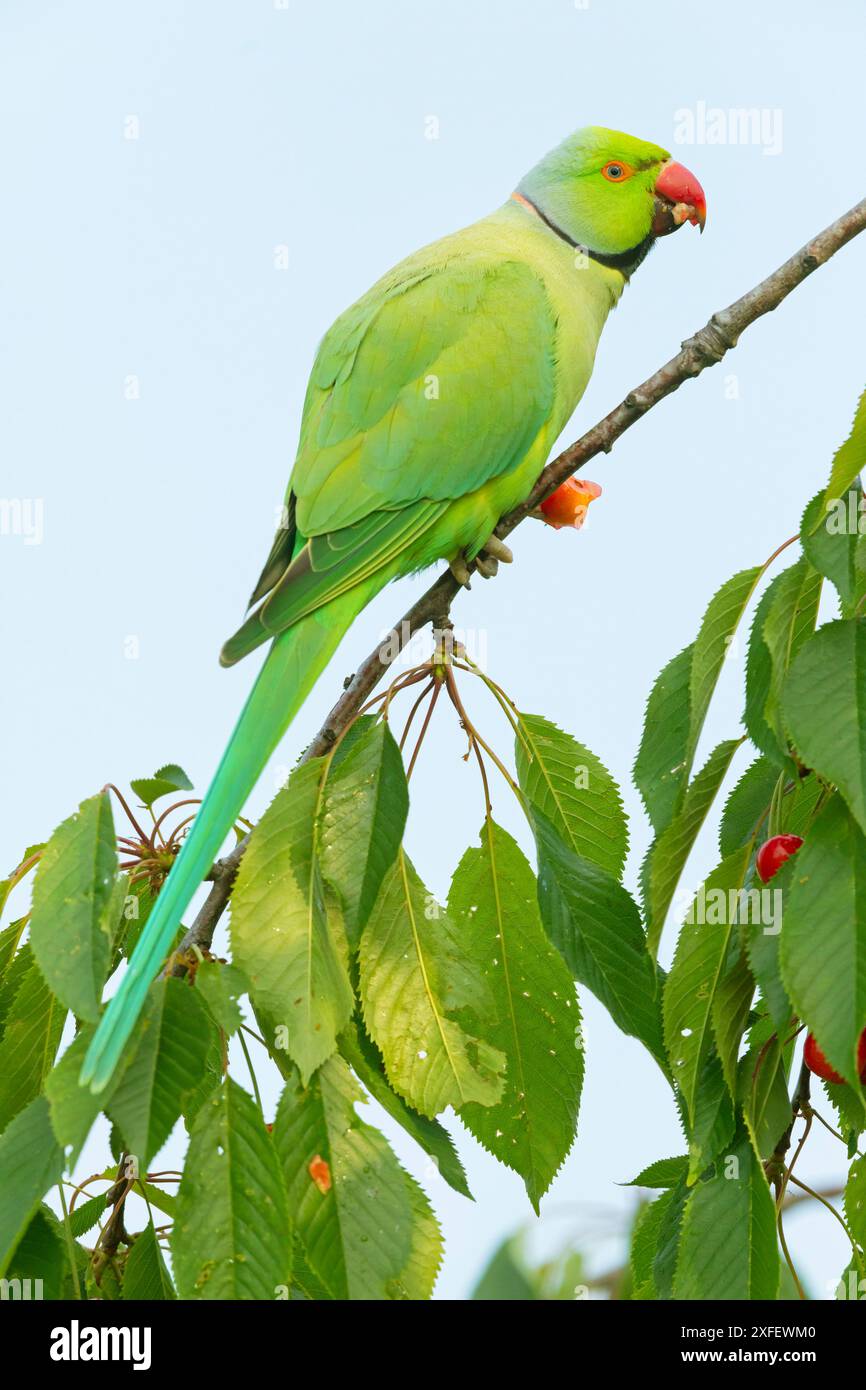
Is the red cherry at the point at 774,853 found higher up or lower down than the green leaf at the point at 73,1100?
higher up

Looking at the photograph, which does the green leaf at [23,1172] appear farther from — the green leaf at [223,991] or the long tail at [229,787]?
the green leaf at [223,991]

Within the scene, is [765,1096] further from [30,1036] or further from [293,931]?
[30,1036]

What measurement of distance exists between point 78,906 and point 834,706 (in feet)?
3.55

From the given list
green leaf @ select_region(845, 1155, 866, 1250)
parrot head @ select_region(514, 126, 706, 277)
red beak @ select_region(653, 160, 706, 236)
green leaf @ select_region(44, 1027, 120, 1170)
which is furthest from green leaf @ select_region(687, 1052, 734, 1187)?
red beak @ select_region(653, 160, 706, 236)

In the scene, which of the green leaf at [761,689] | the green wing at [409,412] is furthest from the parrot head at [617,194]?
the green leaf at [761,689]

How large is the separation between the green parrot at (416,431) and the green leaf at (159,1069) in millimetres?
708

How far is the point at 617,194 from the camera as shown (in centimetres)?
415

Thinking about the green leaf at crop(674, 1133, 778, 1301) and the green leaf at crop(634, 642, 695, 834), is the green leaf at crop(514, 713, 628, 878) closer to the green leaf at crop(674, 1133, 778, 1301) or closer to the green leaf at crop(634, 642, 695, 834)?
the green leaf at crop(634, 642, 695, 834)

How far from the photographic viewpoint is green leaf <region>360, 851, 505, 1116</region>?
199cm

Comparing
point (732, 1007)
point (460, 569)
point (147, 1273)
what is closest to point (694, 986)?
point (732, 1007)

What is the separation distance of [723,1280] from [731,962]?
0.44 metres

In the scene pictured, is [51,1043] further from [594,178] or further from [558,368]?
[594,178]

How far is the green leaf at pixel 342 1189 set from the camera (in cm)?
178

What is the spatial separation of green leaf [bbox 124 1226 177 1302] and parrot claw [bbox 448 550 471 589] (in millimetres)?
1630
